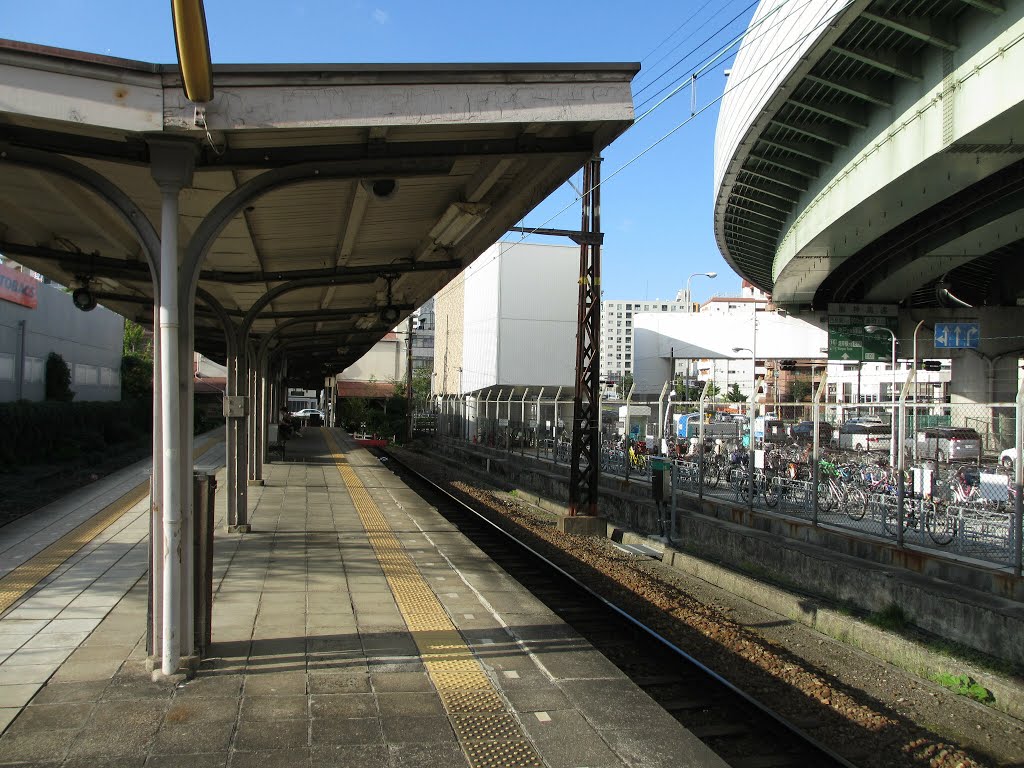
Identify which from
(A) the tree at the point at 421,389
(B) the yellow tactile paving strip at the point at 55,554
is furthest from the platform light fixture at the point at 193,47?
(A) the tree at the point at 421,389

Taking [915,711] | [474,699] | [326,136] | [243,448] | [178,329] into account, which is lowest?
[915,711]

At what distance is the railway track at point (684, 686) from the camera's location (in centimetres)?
528

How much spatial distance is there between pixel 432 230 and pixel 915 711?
6.13 meters

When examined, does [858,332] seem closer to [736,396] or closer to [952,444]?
[952,444]

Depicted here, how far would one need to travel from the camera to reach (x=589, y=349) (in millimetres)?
15320

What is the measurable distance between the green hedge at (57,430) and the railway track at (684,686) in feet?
49.5

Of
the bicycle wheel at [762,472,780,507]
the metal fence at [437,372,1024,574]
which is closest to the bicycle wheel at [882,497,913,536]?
the metal fence at [437,372,1024,574]


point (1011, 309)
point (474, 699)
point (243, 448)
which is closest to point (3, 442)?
point (243, 448)

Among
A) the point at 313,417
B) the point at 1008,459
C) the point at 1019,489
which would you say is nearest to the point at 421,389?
the point at 313,417

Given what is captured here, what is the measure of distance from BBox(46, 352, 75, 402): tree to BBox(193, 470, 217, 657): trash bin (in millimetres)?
25106

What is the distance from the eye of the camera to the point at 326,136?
5.09 metres

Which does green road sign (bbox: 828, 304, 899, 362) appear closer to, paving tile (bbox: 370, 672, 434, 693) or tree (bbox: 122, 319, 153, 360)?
paving tile (bbox: 370, 672, 434, 693)

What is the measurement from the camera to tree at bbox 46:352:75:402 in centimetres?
2678

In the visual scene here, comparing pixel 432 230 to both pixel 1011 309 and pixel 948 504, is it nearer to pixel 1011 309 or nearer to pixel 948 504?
pixel 948 504
